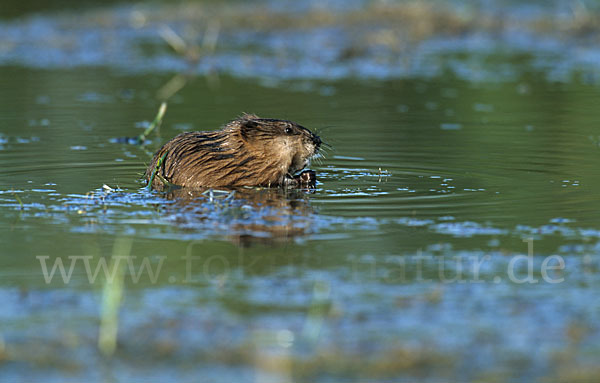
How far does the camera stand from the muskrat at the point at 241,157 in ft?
26.9

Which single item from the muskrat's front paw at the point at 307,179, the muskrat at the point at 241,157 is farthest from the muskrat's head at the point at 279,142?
the muskrat's front paw at the point at 307,179

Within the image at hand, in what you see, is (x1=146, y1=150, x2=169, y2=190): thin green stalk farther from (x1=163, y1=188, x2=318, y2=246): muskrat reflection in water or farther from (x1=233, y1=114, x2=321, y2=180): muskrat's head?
A: (x1=233, y1=114, x2=321, y2=180): muskrat's head

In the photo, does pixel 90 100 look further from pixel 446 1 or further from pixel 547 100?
pixel 446 1

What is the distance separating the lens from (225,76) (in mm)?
15680

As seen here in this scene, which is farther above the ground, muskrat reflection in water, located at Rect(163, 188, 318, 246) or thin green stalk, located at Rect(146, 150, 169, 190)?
thin green stalk, located at Rect(146, 150, 169, 190)

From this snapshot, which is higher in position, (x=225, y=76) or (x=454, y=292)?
(x=225, y=76)

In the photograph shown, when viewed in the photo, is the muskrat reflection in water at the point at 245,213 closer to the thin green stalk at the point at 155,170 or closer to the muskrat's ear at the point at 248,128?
the thin green stalk at the point at 155,170

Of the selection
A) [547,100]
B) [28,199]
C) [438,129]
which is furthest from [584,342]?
[547,100]

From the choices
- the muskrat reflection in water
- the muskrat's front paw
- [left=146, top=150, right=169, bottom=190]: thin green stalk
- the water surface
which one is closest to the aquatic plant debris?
the water surface

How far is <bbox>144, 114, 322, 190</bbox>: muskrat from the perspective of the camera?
8.21m

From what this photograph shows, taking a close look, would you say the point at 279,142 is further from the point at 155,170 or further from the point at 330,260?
the point at 330,260

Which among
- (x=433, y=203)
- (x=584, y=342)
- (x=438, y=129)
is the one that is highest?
(x=438, y=129)

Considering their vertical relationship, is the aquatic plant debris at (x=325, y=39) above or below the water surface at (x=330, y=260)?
above

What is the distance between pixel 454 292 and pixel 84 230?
97.7 inches
